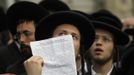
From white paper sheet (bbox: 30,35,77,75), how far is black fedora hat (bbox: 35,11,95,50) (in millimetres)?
642

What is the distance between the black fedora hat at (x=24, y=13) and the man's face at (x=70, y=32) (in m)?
1.30

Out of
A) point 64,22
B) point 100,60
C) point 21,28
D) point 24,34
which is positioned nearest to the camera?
point 64,22

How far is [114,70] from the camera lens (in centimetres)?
799

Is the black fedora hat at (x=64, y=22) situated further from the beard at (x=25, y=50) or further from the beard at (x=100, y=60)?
the beard at (x=100, y=60)

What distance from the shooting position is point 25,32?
813cm

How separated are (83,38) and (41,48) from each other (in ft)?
2.94

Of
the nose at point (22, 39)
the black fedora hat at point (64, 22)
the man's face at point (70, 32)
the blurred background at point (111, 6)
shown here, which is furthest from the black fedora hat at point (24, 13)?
the blurred background at point (111, 6)

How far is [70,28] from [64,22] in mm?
135

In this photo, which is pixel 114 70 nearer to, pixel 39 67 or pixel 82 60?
pixel 82 60

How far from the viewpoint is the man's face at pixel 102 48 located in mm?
8375

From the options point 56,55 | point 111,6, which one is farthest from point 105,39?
point 111,6

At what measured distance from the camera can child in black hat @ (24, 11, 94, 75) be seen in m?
7.11

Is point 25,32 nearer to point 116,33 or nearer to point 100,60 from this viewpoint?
point 100,60

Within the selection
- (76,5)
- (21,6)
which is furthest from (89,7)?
(21,6)
